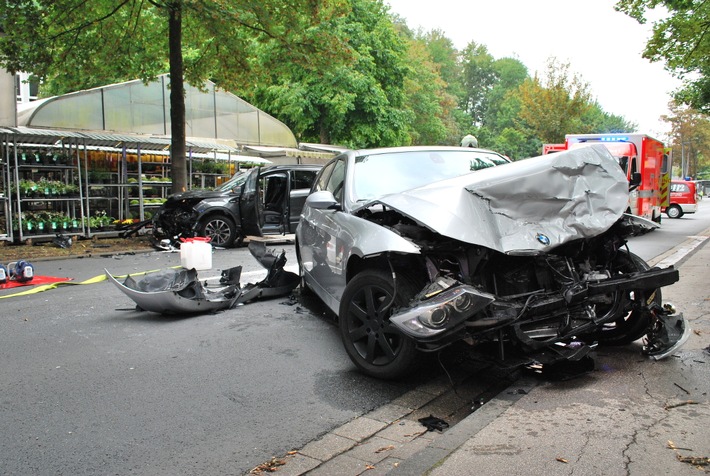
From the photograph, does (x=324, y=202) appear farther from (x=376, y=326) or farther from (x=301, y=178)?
(x=301, y=178)

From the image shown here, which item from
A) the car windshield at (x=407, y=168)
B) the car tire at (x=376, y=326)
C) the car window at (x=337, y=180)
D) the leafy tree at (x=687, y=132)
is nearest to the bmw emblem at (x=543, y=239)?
the car tire at (x=376, y=326)

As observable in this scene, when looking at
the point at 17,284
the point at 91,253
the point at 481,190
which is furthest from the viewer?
the point at 91,253

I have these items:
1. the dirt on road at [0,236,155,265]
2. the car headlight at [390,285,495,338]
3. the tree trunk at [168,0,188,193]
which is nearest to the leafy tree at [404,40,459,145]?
the tree trunk at [168,0,188,193]

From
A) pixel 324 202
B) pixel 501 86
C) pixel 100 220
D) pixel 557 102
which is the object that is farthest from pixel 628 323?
pixel 501 86

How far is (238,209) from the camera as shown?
539 inches

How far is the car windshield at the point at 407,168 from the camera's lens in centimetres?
531

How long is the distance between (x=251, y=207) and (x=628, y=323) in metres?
9.89

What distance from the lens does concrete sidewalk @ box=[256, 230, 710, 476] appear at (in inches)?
113

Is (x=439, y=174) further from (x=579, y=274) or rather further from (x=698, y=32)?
(x=698, y=32)

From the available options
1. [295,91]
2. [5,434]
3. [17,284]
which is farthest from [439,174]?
[295,91]

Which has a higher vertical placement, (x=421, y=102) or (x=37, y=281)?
(x=421, y=102)

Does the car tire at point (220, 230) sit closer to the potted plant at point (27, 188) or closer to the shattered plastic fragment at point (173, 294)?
the potted plant at point (27, 188)

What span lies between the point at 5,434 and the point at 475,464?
2.73 meters

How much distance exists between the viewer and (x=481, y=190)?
401 centimetres
